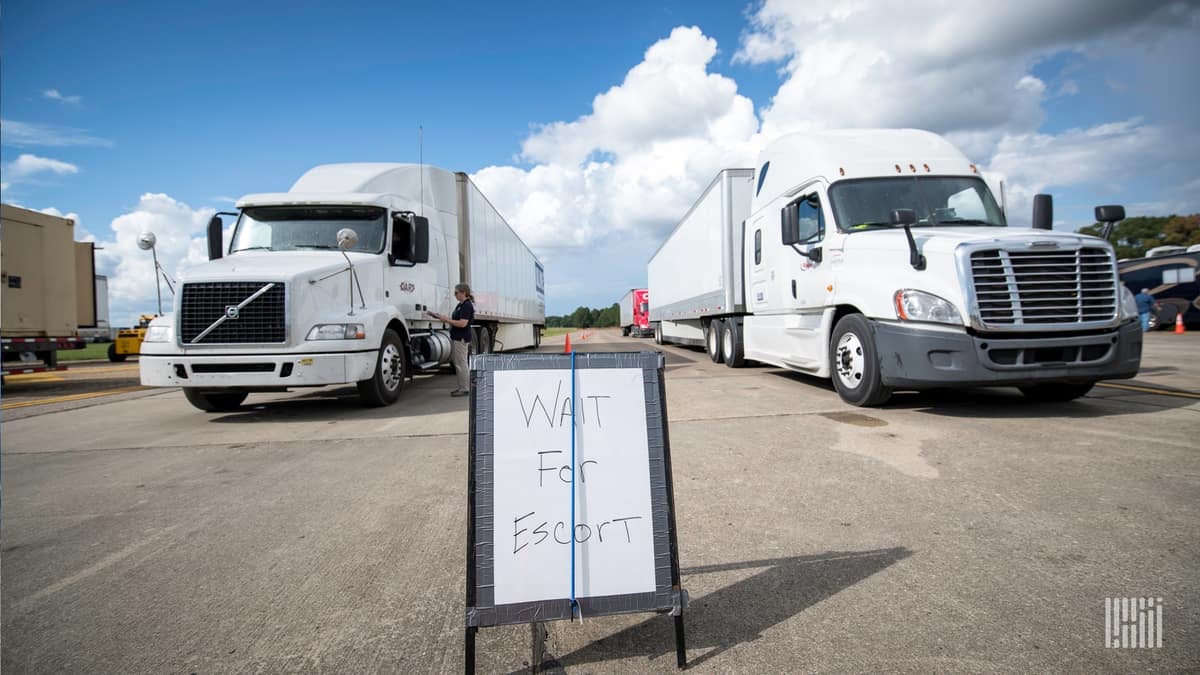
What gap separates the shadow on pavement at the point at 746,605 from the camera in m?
1.94

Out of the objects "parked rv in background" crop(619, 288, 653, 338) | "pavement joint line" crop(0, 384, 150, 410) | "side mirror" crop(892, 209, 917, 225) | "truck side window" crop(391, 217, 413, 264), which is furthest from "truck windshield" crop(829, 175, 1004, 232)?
"parked rv in background" crop(619, 288, 653, 338)

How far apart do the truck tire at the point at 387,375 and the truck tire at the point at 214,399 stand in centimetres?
189

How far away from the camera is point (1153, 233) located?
182ft

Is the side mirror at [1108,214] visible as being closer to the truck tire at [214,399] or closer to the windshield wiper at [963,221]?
the windshield wiper at [963,221]

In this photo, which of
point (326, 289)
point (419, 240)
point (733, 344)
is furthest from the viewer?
point (733, 344)

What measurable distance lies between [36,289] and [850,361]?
47.2 ft

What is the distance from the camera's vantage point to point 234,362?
6344 millimetres

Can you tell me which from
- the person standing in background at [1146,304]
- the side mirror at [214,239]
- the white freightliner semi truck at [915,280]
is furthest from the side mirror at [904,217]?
the person standing in background at [1146,304]

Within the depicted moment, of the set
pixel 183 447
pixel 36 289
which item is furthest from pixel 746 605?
pixel 36 289

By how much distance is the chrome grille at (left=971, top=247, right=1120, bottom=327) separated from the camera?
501 centimetres

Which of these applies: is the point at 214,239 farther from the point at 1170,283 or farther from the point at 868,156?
the point at 1170,283

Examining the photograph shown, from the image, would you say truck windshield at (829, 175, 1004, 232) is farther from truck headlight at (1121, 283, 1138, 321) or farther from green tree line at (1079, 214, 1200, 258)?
green tree line at (1079, 214, 1200, 258)

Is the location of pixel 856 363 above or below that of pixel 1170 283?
below

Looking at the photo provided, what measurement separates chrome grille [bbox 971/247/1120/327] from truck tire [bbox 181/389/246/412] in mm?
8635
